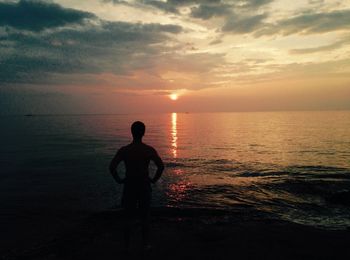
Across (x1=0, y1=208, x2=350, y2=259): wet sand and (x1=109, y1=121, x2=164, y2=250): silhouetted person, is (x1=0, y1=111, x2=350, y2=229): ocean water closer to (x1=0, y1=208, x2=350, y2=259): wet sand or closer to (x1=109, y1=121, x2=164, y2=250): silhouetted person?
(x1=0, y1=208, x2=350, y2=259): wet sand

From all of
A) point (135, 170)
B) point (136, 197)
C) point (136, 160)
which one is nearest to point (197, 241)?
point (136, 197)

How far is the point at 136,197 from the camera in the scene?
289 inches

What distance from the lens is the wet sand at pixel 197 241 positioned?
7898 mm

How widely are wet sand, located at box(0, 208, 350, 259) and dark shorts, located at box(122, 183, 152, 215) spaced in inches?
49.0

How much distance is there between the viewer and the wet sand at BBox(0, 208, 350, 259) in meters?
7.90

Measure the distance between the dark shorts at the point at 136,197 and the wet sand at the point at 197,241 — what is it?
1.24 meters

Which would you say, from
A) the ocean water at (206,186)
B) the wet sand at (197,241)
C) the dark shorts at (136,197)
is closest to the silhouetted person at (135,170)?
the dark shorts at (136,197)

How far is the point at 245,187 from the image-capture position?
1805cm

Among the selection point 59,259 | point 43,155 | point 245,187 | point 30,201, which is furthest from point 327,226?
point 43,155

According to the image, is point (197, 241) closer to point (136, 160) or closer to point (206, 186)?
point (136, 160)

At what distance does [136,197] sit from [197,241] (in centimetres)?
270

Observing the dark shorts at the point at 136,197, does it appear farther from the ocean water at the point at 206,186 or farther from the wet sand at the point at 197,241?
the ocean water at the point at 206,186

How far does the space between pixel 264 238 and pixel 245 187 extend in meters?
9.11

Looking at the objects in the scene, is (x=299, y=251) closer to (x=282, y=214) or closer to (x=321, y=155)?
(x=282, y=214)
